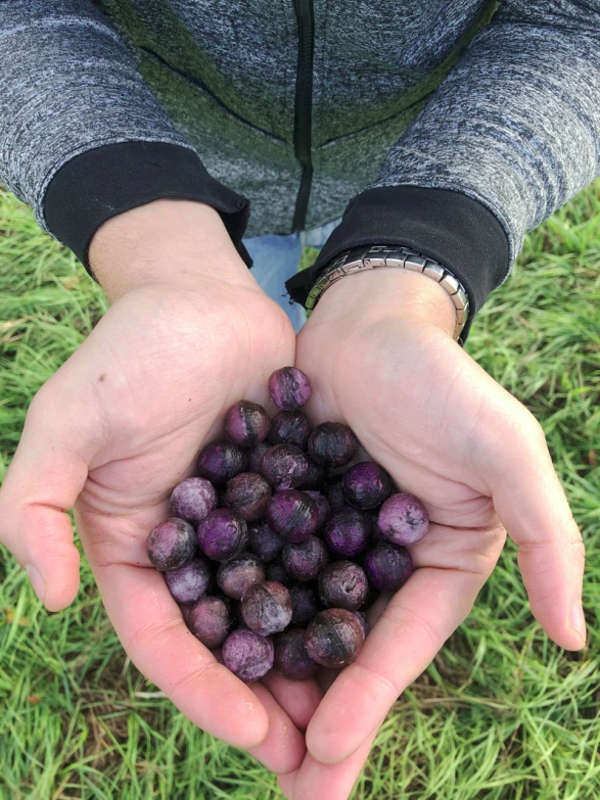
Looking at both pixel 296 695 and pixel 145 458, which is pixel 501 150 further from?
pixel 296 695

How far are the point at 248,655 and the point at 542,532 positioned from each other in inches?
27.3

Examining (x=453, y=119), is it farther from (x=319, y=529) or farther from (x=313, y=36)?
(x=319, y=529)

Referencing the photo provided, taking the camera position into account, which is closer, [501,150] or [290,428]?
[501,150]

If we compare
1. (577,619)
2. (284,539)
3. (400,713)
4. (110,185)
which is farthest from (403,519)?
(400,713)

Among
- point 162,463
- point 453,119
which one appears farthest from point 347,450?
point 453,119

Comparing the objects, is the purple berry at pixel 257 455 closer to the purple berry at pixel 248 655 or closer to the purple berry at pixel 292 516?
the purple berry at pixel 292 516

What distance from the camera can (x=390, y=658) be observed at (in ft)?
5.35

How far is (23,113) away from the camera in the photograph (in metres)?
1.80

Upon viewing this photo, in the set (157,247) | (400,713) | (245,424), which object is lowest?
(400,713)

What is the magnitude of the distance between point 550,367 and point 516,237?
1.66 meters

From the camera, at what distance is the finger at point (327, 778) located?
5.05 feet

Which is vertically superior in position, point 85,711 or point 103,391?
point 103,391

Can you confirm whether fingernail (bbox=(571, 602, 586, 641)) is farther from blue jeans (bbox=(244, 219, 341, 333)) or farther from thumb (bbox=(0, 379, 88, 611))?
blue jeans (bbox=(244, 219, 341, 333))

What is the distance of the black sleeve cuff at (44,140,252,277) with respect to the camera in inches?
70.9
